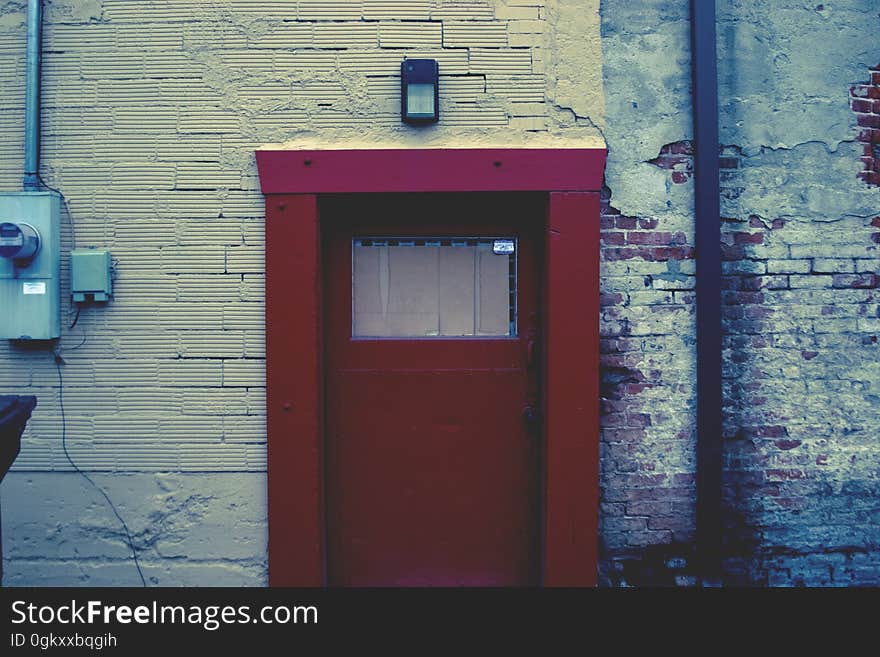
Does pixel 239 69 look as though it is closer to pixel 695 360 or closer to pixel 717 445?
pixel 695 360

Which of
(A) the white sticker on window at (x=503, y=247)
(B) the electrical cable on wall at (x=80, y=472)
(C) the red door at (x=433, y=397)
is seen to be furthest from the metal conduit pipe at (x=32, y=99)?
(A) the white sticker on window at (x=503, y=247)

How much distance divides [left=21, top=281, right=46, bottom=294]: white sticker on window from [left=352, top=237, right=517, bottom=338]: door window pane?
4.75ft

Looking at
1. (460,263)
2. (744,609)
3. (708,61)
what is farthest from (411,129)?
(744,609)

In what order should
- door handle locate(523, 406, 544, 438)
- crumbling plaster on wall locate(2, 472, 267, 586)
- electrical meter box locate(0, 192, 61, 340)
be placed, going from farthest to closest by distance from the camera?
door handle locate(523, 406, 544, 438) → crumbling plaster on wall locate(2, 472, 267, 586) → electrical meter box locate(0, 192, 61, 340)

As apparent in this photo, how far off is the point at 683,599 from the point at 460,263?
2.00 m

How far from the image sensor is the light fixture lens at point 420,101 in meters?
2.92

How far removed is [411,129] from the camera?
9.77ft

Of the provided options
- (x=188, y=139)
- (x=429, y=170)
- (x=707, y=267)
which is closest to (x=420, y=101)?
(x=429, y=170)

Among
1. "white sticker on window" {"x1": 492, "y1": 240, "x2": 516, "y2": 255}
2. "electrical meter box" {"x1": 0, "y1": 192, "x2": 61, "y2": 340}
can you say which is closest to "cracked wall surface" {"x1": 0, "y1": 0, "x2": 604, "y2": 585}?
A: "electrical meter box" {"x1": 0, "y1": 192, "x2": 61, "y2": 340}

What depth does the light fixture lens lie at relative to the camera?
2.92 meters

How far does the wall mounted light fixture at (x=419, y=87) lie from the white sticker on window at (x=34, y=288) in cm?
189

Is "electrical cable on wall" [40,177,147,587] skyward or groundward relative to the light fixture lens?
groundward

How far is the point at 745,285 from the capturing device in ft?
9.87

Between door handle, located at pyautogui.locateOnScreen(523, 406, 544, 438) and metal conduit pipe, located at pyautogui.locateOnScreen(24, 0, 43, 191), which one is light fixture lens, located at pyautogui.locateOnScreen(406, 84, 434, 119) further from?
metal conduit pipe, located at pyautogui.locateOnScreen(24, 0, 43, 191)
